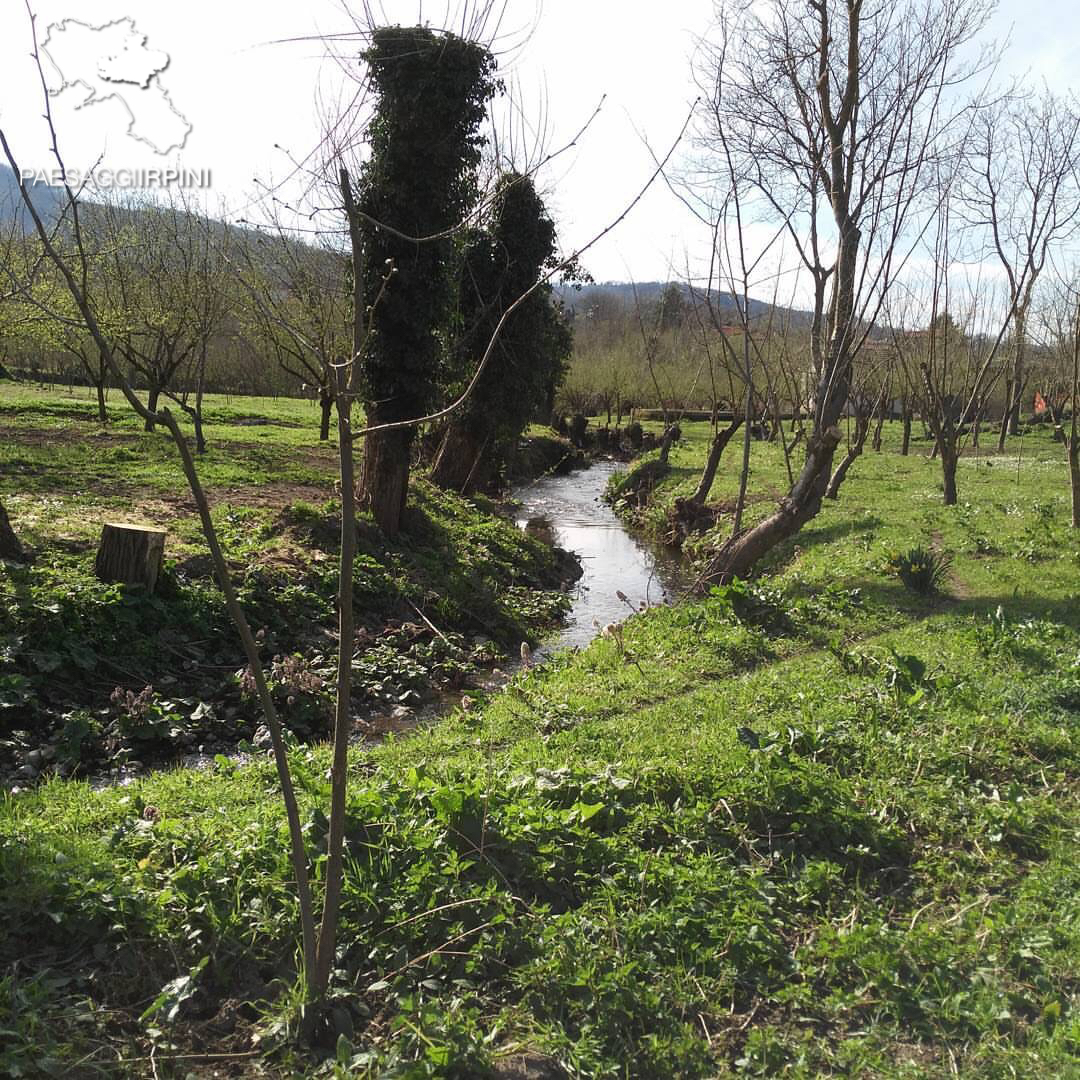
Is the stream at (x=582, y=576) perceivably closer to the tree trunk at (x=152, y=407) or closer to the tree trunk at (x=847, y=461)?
the tree trunk at (x=152, y=407)

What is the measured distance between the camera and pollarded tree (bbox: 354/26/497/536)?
11.0m

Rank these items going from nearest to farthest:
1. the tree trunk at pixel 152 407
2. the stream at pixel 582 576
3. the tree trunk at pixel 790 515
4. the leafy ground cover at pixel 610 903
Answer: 1. the tree trunk at pixel 152 407
2. the leafy ground cover at pixel 610 903
3. the stream at pixel 582 576
4. the tree trunk at pixel 790 515

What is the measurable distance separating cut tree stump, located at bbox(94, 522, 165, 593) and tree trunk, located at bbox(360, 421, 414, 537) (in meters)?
4.55

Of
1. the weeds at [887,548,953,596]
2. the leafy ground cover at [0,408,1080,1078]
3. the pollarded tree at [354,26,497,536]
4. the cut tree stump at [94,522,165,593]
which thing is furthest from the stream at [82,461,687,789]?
the pollarded tree at [354,26,497,536]

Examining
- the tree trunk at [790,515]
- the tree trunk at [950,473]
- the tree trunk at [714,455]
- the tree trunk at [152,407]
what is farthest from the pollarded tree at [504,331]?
the tree trunk at [950,473]

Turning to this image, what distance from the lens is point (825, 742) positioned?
520 centimetres

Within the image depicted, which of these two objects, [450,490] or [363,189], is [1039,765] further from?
[450,490]

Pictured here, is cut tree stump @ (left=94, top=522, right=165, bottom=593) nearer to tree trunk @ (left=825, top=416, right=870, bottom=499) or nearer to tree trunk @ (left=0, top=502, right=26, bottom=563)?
tree trunk @ (left=0, top=502, right=26, bottom=563)

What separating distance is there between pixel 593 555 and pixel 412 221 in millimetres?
7901

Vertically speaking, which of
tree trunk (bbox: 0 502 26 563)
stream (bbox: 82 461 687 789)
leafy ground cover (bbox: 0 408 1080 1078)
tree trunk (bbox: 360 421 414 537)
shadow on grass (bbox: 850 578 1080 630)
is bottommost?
stream (bbox: 82 461 687 789)

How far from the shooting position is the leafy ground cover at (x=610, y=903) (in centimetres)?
288

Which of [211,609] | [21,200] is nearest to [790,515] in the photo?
[211,609]

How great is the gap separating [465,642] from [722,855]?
258 inches

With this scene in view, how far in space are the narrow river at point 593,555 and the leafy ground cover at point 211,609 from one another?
602mm
